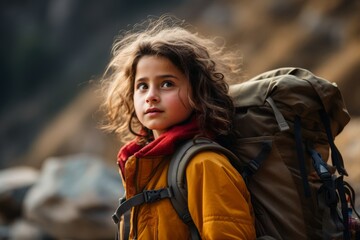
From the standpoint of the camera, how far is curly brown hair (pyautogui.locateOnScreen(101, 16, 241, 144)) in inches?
93.9

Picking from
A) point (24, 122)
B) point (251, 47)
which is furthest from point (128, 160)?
point (24, 122)

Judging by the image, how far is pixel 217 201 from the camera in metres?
2.10

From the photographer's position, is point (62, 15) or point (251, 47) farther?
point (62, 15)

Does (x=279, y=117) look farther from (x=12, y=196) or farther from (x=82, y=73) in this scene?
(x=82, y=73)

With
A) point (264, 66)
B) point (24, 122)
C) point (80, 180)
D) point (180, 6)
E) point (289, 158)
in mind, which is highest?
point (180, 6)

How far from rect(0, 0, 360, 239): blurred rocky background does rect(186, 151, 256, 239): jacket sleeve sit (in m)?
3.02

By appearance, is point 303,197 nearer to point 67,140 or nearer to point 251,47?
point 251,47

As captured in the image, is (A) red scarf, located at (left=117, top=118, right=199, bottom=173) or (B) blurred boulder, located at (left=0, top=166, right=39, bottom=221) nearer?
(A) red scarf, located at (left=117, top=118, right=199, bottom=173)

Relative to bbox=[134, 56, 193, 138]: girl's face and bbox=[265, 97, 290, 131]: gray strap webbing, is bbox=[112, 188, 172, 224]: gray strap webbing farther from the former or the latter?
bbox=[265, 97, 290, 131]: gray strap webbing

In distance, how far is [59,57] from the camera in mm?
18672

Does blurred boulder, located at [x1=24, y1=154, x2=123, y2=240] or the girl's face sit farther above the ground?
blurred boulder, located at [x1=24, y1=154, x2=123, y2=240]

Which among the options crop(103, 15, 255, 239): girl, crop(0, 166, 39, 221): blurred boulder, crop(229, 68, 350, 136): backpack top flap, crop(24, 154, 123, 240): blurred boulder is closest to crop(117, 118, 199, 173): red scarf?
crop(103, 15, 255, 239): girl

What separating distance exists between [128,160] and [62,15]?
1774cm

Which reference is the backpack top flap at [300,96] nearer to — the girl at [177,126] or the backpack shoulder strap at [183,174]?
the girl at [177,126]
